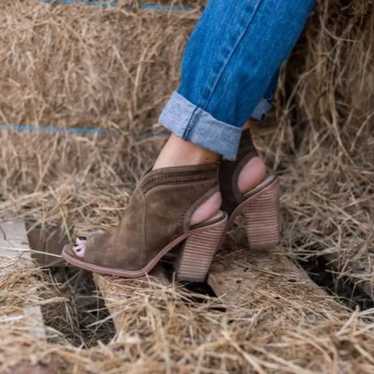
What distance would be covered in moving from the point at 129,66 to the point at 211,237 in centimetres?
64

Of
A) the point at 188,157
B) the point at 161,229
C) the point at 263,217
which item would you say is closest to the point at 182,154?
the point at 188,157

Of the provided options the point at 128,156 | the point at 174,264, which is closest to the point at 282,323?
the point at 174,264

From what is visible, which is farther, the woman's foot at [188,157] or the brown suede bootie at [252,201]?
the brown suede bootie at [252,201]

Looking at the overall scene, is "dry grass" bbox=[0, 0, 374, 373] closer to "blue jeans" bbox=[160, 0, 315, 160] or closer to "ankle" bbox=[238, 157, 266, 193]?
"ankle" bbox=[238, 157, 266, 193]

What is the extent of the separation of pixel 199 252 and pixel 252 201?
15 cm

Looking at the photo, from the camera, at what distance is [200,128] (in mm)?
962

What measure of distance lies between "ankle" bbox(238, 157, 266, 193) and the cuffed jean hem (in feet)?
0.46

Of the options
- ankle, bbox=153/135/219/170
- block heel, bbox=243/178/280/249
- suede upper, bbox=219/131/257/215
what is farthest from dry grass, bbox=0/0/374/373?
ankle, bbox=153/135/219/170

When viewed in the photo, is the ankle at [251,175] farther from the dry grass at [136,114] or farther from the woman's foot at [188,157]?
the dry grass at [136,114]

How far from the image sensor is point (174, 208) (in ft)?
3.38

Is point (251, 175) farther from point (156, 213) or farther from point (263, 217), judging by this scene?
point (156, 213)

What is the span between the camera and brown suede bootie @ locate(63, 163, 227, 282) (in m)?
1.03

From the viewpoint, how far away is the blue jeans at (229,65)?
925 millimetres

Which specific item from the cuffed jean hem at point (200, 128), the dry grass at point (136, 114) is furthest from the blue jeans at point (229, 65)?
the dry grass at point (136, 114)
